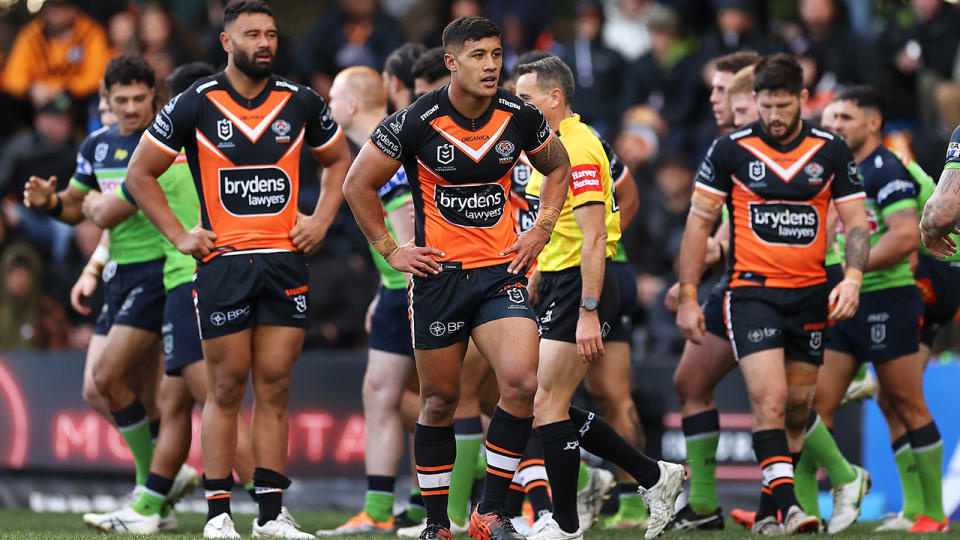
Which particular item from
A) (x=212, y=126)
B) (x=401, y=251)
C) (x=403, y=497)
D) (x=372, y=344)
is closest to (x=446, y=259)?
(x=401, y=251)

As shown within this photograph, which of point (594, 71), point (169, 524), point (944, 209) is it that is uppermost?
point (594, 71)

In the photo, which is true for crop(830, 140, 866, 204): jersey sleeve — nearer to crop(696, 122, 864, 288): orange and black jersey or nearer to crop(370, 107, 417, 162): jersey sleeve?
crop(696, 122, 864, 288): orange and black jersey

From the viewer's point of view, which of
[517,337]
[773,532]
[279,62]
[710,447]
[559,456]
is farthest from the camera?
[279,62]

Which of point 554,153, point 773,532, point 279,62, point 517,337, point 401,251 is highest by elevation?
point 279,62

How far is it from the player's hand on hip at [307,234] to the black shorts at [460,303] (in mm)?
1033

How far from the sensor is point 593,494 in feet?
28.6

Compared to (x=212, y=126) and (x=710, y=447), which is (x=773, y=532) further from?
(x=212, y=126)

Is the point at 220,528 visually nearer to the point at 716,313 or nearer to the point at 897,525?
the point at 716,313

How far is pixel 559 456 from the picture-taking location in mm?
7312

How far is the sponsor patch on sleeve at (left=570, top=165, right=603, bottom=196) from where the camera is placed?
7.46 m

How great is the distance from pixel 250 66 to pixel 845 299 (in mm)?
3683

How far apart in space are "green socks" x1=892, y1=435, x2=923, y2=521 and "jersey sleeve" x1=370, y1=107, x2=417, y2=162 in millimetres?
4464

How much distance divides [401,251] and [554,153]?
1.00 metres

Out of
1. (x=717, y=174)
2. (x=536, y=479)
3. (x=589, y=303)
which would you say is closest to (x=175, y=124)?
(x=589, y=303)
